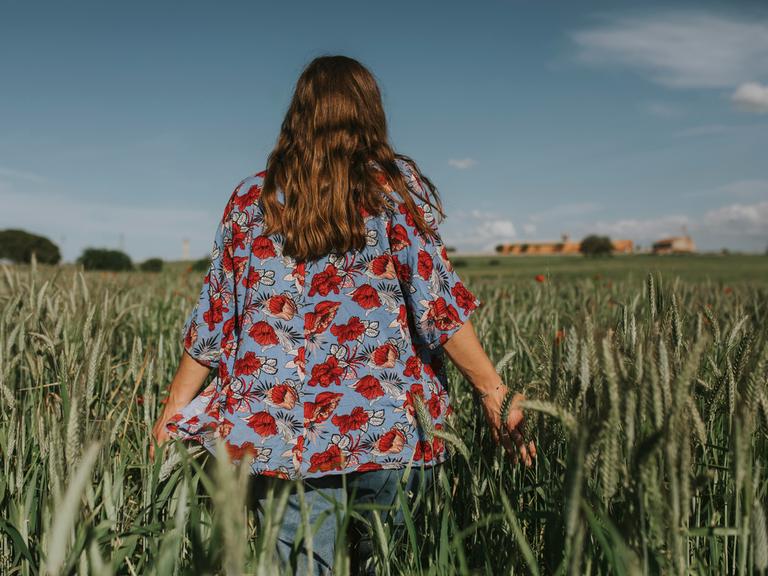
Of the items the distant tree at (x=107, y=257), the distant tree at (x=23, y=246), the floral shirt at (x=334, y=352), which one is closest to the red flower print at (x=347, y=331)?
the floral shirt at (x=334, y=352)

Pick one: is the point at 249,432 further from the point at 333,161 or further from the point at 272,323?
the point at 333,161

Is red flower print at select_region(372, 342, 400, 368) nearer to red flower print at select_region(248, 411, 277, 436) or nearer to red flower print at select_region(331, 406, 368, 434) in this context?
red flower print at select_region(331, 406, 368, 434)

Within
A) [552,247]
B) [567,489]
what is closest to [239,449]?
[567,489]

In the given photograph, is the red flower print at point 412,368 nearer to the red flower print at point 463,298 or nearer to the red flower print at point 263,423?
the red flower print at point 463,298

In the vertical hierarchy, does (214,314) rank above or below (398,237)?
below

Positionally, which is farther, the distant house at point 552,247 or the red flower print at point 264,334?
the distant house at point 552,247

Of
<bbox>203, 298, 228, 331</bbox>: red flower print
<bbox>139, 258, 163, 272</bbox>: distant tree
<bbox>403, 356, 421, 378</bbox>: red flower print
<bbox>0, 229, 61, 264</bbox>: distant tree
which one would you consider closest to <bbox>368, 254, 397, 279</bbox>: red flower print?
<bbox>403, 356, 421, 378</bbox>: red flower print

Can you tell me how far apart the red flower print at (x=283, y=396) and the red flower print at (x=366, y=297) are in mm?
285

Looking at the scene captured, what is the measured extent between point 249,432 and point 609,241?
4632cm

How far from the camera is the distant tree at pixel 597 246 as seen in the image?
4456cm

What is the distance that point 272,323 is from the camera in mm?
1685

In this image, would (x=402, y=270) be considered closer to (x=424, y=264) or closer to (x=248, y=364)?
(x=424, y=264)

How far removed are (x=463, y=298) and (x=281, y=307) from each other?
49cm

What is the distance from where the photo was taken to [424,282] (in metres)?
1.70
